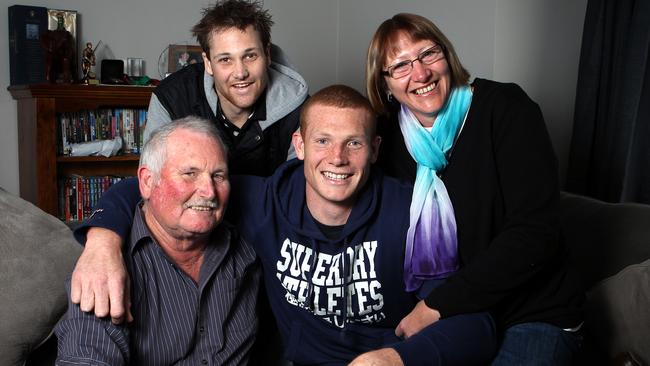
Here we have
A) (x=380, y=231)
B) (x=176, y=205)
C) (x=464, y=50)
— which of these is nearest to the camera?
(x=176, y=205)

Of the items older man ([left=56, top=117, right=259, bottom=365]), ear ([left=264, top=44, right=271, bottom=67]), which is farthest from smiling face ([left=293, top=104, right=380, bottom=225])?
ear ([left=264, top=44, right=271, bottom=67])

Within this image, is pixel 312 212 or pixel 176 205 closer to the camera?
pixel 176 205

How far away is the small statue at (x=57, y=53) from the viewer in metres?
3.97

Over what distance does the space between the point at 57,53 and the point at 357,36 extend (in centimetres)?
195

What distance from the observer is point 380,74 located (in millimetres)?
1853

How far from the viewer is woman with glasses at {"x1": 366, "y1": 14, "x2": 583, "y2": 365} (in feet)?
5.32

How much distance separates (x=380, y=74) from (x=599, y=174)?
1.63 metres

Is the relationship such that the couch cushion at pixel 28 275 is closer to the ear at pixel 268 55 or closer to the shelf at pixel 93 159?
the ear at pixel 268 55

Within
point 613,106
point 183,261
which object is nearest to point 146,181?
point 183,261

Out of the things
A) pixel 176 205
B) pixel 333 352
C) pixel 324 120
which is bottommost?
pixel 333 352

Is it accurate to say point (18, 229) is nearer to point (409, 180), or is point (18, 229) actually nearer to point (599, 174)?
point (409, 180)

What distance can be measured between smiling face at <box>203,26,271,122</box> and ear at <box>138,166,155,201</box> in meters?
0.55

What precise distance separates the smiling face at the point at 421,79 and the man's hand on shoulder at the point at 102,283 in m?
0.82

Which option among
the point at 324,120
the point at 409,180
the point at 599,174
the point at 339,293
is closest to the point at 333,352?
the point at 339,293
